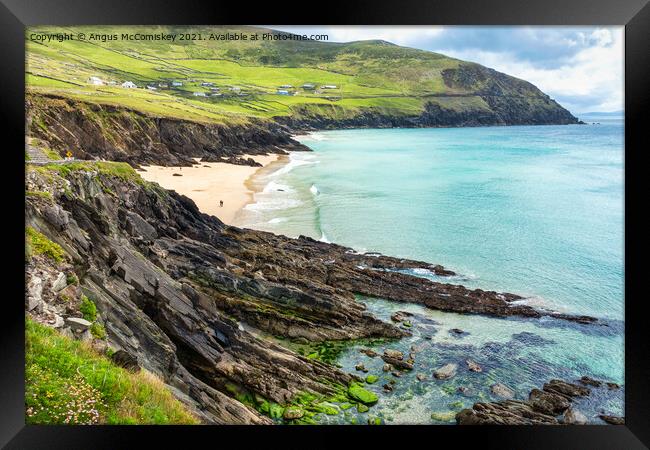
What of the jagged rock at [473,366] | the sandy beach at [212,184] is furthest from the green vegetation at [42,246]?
the jagged rock at [473,366]

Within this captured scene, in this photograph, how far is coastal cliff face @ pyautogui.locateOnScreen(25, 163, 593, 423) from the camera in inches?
250

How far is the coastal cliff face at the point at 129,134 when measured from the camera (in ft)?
30.8

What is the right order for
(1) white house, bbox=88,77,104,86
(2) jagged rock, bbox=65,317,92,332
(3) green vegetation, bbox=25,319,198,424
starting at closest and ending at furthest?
(3) green vegetation, bbox=25,319,198,424
(2) jagged rock, bbox=65,317,92,332
(1) white house, bbox=88,77,104,86

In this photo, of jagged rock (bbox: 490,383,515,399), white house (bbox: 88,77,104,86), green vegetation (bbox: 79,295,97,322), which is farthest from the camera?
white house (bbox: 88,77,104,86)

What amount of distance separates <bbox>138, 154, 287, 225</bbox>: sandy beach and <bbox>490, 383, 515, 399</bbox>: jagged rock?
27.3 ft

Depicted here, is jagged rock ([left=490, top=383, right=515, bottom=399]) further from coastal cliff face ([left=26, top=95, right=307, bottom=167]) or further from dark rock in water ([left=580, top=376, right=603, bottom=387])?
coastal cliff face ([left=26, top=95, right=307, bottom=167])

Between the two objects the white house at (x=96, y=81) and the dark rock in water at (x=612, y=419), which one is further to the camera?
the white house at (x=96, y=81)

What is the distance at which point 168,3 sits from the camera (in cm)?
612

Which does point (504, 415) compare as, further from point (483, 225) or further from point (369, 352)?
point (483, 225)

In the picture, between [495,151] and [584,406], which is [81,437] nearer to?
[584,406]

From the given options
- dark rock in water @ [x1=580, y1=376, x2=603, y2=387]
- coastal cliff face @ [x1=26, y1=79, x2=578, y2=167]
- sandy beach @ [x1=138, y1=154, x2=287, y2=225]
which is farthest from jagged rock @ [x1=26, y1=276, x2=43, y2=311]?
dark rock in water @ [x1=580, y1=376, x2=603, y2=387]

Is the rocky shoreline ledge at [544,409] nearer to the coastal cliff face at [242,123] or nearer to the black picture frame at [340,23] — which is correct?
the black picture frame at [340,23]

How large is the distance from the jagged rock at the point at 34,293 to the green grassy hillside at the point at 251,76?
3.19m
